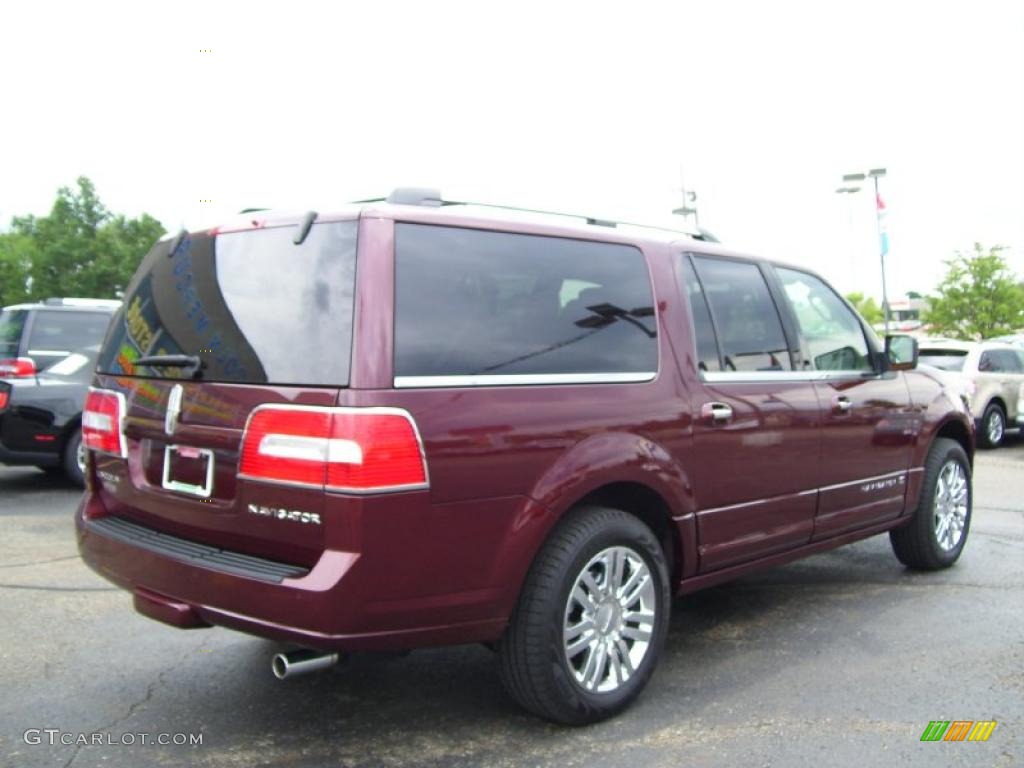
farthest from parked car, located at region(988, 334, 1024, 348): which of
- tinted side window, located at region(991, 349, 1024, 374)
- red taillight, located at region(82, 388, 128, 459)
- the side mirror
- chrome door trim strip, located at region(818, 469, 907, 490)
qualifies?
red taillight, located at region(82, 388, 128, 459)

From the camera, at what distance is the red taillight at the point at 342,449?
2801 millimetres

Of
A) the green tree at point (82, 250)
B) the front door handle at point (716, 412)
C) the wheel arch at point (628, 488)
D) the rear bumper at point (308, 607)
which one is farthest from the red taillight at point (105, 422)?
the green tree at point (82, 250)

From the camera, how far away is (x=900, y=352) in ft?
17.1

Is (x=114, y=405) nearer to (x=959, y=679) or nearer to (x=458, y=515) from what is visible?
(x=458, y=515)

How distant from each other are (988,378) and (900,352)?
30.5ft

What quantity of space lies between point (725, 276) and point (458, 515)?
201 centimetres

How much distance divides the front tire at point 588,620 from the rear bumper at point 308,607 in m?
0.16

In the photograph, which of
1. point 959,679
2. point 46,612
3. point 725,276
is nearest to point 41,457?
point 46,612

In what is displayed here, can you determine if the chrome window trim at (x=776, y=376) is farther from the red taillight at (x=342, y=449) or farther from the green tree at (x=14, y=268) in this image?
the green tree at (x=14, y=268)

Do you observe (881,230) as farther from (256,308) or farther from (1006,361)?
(256,308)

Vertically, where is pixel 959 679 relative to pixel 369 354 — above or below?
below

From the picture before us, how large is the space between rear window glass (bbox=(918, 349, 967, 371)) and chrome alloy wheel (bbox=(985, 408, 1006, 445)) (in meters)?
0.80

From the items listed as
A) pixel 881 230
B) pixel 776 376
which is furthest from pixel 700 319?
pixel 881 230

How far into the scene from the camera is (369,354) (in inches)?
113
